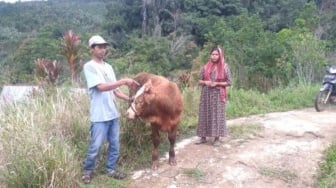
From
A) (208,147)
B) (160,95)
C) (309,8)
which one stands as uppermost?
(309,8)

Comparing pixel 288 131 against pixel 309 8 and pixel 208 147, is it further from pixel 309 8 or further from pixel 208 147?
pixel 309 8

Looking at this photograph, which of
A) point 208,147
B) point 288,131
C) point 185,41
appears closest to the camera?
point 208,147

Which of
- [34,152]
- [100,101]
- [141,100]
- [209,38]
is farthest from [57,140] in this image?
[209,38]

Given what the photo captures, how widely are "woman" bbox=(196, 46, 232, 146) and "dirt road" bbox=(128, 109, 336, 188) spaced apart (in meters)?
0.21

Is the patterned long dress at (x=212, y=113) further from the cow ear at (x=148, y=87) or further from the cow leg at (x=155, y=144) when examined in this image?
the cow ear at (x=148, y=87)

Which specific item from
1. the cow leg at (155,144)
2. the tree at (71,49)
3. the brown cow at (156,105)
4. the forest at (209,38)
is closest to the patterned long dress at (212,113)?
the brown cow at (156,105)

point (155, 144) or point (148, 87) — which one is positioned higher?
point (148, 87)

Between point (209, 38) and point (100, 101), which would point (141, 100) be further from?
point (209, 38)

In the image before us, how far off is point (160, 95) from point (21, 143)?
1410mm

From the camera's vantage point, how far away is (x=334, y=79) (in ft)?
25.4

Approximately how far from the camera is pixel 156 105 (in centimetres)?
441

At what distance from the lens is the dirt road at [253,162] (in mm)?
4461

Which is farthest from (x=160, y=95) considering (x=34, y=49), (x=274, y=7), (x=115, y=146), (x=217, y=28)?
(x=274, y=7)

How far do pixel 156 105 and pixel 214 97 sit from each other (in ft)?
3.99
